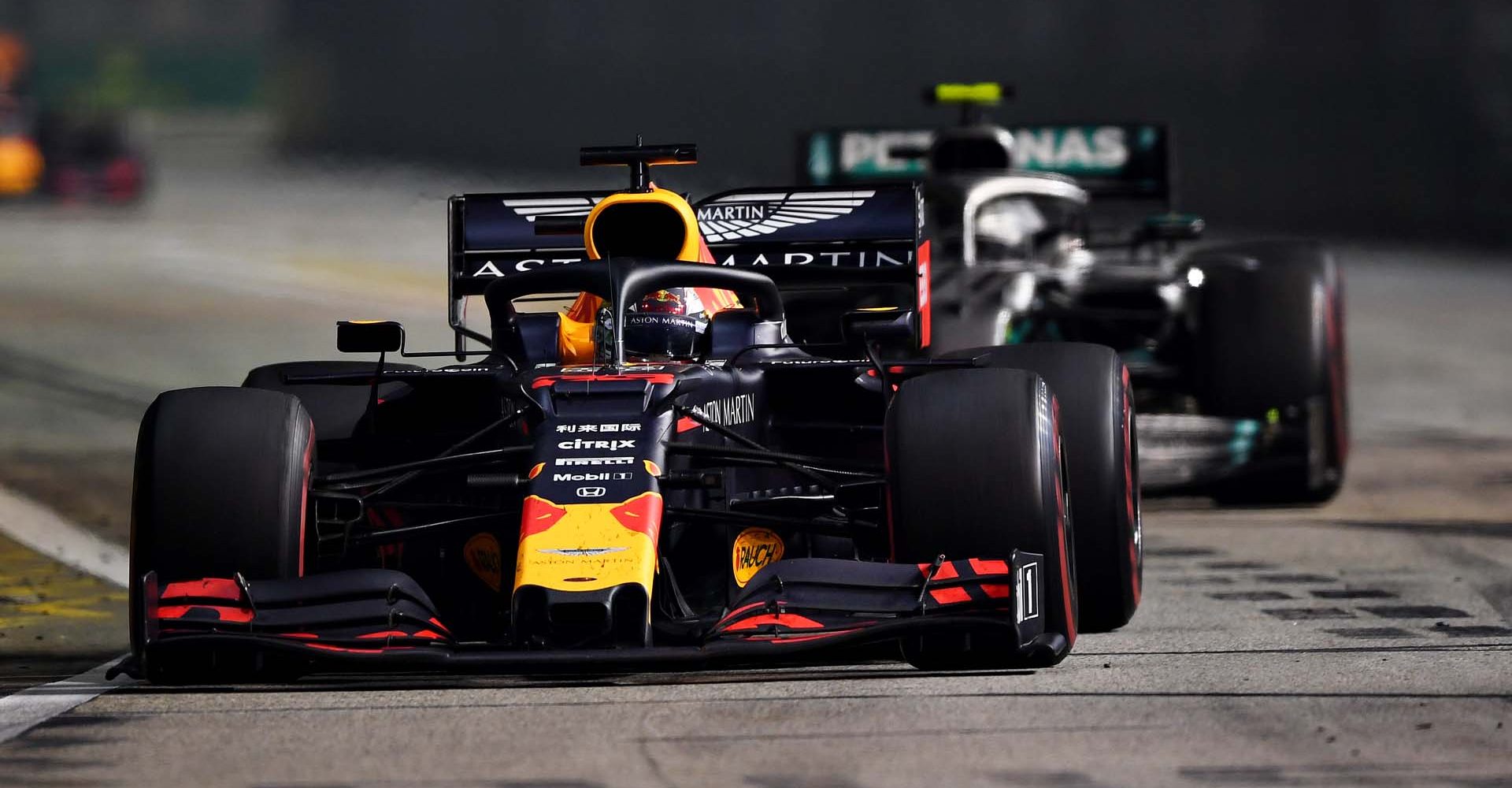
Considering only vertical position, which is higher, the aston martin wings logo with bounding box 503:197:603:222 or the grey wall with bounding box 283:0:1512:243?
the grey wall with bounding box 283:0:1512:243

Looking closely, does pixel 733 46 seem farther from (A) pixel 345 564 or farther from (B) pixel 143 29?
(A) pixel 345 564

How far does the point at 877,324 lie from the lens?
334 inches

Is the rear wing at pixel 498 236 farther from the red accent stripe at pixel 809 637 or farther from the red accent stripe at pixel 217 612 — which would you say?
the red accent stripe at pixel 809 637

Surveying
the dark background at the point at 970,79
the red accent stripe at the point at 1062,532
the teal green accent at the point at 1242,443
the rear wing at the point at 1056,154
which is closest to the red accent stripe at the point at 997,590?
the red accent stripe at the point at 1062,532

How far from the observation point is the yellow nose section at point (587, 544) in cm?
693

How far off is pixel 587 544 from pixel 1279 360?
6.88m

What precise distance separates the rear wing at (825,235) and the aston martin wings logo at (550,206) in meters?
0.48

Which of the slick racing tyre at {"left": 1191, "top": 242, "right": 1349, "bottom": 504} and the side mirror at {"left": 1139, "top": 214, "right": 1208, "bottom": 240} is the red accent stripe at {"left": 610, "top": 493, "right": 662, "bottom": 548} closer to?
the slick racing tyre at {"left": 1191, "top": 242, "right": 1349, "bottom": 504}

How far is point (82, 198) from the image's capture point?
38031mm

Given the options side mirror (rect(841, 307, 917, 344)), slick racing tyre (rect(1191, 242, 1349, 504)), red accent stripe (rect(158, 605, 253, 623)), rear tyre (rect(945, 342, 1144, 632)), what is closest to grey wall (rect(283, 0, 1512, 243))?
slick racing tyre (rect(1191, 242, 1349, 504))

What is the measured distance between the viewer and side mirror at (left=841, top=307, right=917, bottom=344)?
812 cm

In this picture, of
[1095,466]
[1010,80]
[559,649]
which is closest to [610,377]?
[559,649]

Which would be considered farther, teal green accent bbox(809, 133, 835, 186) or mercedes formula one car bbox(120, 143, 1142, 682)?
teal green accent bbox(809, 133, 835, 186)

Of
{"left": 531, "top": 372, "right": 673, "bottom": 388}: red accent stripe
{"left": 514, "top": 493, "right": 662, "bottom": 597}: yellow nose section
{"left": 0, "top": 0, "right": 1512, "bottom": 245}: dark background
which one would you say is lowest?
{"left": 514, "top": 493, "right": 662, "bottom": 597}: yellow nose section
